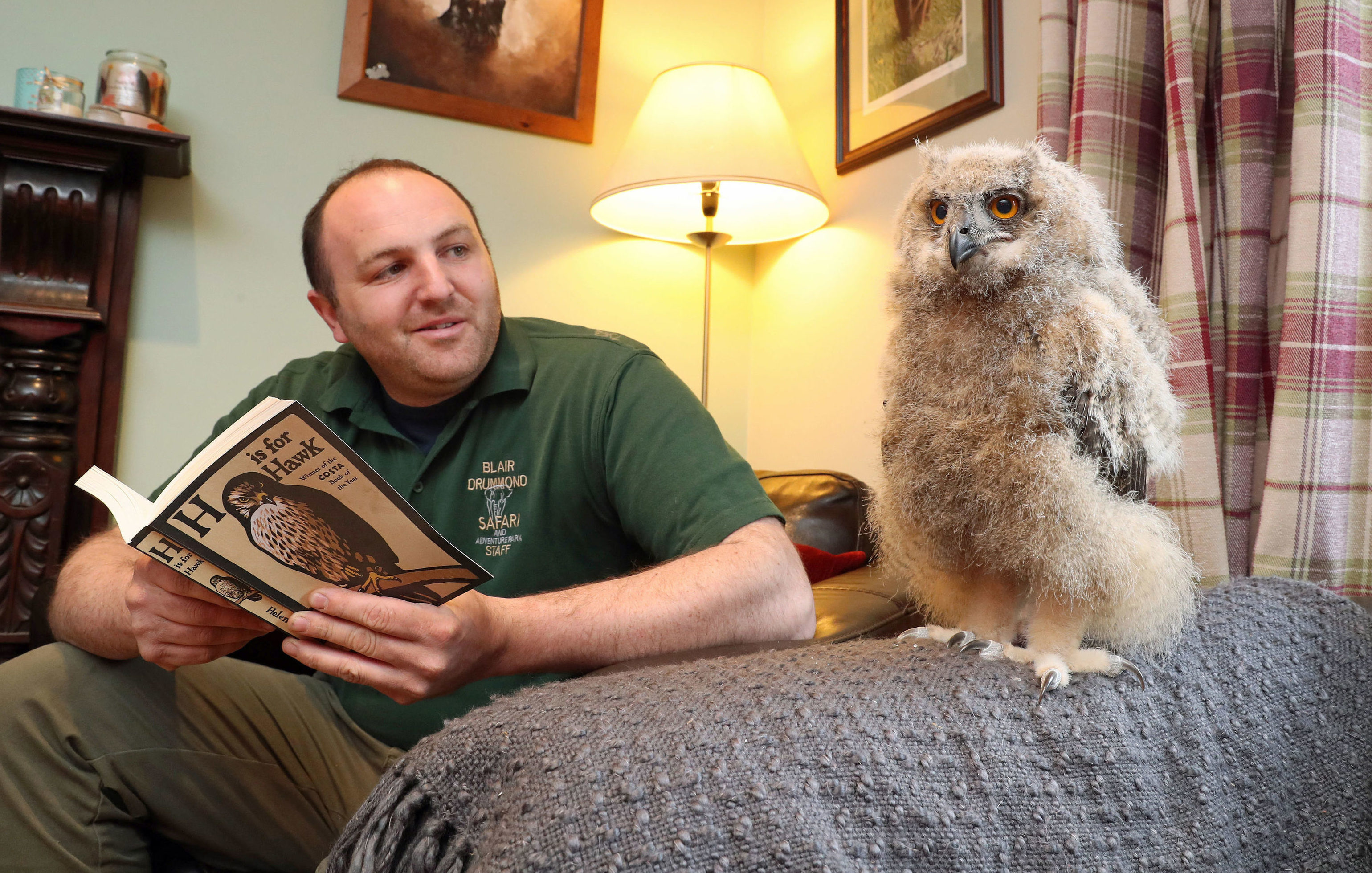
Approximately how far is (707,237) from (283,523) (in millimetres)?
1657

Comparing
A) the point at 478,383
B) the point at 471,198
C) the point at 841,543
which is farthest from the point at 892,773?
the point at 471,198

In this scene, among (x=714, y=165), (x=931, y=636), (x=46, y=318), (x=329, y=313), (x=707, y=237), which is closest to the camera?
(x=931, y=636)

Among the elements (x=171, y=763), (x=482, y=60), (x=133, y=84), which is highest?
(x=482, y=60)

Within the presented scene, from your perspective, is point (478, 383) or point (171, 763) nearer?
point (171, 763)

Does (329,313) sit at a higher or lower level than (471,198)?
lower

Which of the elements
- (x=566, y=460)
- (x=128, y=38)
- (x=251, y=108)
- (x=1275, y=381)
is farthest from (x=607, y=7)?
(x=1275, y=381)

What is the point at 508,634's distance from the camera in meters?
0.82

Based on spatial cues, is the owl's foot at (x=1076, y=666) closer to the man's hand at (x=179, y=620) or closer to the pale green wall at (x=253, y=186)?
the man's hand at (x=179, y=620)

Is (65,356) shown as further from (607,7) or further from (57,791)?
(607,7)

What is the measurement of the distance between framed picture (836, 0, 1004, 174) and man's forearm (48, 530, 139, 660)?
1600 millimetres

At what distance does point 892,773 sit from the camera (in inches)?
21.4

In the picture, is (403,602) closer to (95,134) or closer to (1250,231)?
(1250,231)

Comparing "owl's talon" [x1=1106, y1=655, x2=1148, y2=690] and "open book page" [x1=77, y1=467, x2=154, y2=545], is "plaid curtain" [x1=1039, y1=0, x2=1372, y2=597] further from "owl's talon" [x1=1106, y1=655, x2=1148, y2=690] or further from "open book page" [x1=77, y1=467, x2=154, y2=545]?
"open book page" [x1=77, y1=467, x2=154, y2=545]

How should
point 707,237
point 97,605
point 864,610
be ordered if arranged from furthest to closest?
point 707,237, point 864,610, point 97,605
